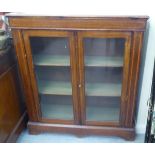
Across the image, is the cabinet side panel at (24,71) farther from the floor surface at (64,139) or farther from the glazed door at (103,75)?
the glazed door at (103,75)

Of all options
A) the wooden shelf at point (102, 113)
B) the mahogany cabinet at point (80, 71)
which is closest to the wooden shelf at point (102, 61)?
the mahogany cabinet at point (80, 71)

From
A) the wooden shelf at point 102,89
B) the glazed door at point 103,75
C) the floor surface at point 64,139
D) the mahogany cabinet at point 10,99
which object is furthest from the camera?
the floor surface at point 64,139

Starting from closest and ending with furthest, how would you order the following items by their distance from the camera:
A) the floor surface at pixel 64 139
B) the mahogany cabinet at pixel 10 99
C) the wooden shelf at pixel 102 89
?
the mahogany cabinet at pixel 10 99
the wooden shelf at pixel 102 89
the floor surface at pixel 64 139

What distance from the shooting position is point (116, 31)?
143 centimetres

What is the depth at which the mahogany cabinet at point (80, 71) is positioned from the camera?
1.44 meters

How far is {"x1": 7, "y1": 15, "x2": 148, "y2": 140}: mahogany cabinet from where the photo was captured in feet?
4.74

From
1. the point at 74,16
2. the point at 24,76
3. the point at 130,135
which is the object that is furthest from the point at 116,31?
the point at 130,135

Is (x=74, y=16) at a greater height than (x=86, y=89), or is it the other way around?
(x=74, y=16)

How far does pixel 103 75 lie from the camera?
1736 millimetres

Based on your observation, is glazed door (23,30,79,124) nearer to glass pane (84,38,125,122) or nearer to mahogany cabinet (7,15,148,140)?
mahogany cabinet (7,15,148,140)
